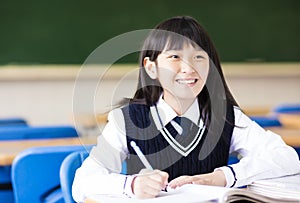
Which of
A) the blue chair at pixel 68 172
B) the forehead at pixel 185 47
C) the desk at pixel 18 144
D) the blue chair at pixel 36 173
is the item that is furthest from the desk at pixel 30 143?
the forehead at pixel 185 47

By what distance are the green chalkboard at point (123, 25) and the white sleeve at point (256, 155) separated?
11.9ft

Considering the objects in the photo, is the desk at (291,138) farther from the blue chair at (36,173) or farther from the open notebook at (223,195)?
the open notebook at (223,195)

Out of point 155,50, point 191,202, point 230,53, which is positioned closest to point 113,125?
point 155,50

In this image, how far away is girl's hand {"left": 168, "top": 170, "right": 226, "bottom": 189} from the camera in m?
1.26

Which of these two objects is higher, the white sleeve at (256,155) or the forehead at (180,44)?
the forehead at (180,44)

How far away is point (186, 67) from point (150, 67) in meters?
0.08

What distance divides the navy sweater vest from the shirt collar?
3cm

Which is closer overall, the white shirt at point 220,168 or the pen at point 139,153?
the white shirt at point 220,168

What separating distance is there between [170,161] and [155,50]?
0.85ft

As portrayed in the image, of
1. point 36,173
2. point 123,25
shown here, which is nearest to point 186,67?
point 36,173

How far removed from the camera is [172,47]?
132cm

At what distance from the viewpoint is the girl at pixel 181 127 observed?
131 centimetres

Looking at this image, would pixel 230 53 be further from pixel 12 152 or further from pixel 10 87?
pixel 12 152

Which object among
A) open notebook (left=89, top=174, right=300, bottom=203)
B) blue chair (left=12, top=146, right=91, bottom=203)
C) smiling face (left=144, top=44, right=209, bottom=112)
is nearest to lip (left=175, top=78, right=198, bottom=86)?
smiling face (left=144, top=44, right=209, bottom=112)
